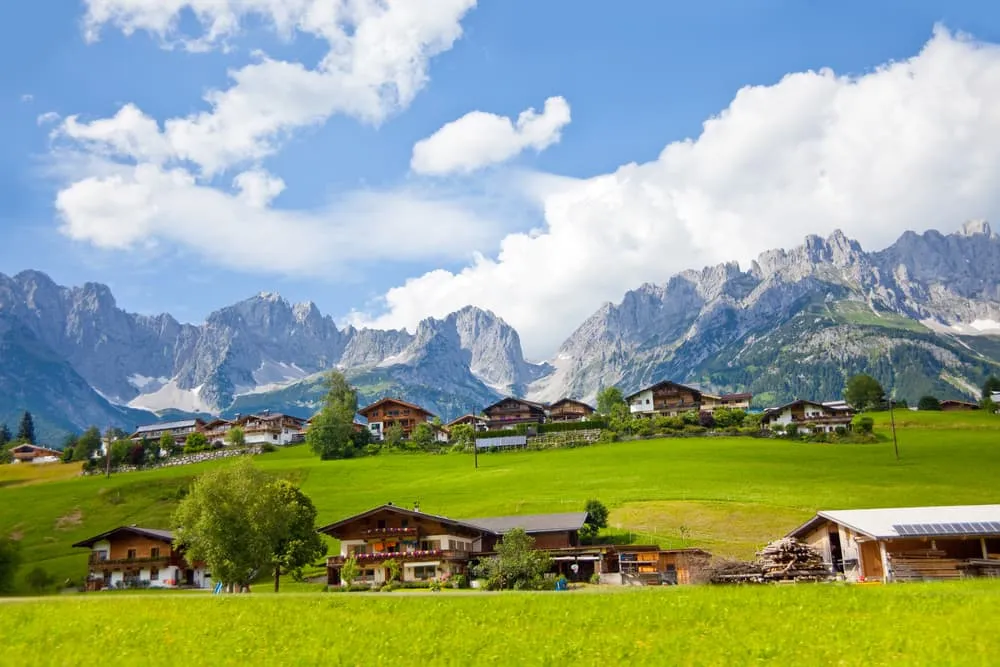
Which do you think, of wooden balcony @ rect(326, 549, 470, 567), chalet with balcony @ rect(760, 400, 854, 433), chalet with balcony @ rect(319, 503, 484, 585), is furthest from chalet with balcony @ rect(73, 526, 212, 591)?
chalet with balcony @ rect(760, 400, 854, 433)

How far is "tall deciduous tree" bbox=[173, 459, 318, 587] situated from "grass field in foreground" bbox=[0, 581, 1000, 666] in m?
30.7

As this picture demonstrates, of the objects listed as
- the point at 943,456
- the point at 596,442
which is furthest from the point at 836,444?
the point at 596,442

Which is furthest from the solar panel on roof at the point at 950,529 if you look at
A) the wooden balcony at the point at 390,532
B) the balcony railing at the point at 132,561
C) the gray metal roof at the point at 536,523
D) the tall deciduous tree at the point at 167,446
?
the tall deciduous tree at the point at 167,446

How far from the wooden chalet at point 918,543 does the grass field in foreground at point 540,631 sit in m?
18.3

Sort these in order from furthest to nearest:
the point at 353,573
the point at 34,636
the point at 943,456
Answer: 1. the point at 943,456
2. the point at 353,573
3. the point at 34,636

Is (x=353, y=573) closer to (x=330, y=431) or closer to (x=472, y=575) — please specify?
(x=472, y=575)

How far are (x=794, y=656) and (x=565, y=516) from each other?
2473 inches

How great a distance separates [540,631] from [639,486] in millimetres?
79603

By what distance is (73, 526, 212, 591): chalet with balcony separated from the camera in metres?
87.5

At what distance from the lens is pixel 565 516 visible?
79.8 metres

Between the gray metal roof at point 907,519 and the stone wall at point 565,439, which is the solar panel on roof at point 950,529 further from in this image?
the stone wall at point 565,439

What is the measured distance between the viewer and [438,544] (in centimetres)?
7656

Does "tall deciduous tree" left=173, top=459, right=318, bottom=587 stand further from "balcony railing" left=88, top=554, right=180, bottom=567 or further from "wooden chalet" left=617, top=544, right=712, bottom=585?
"wooden chalet" left=617, top=544, right=712, bottom=585

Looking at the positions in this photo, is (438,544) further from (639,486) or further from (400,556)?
(639,486)
